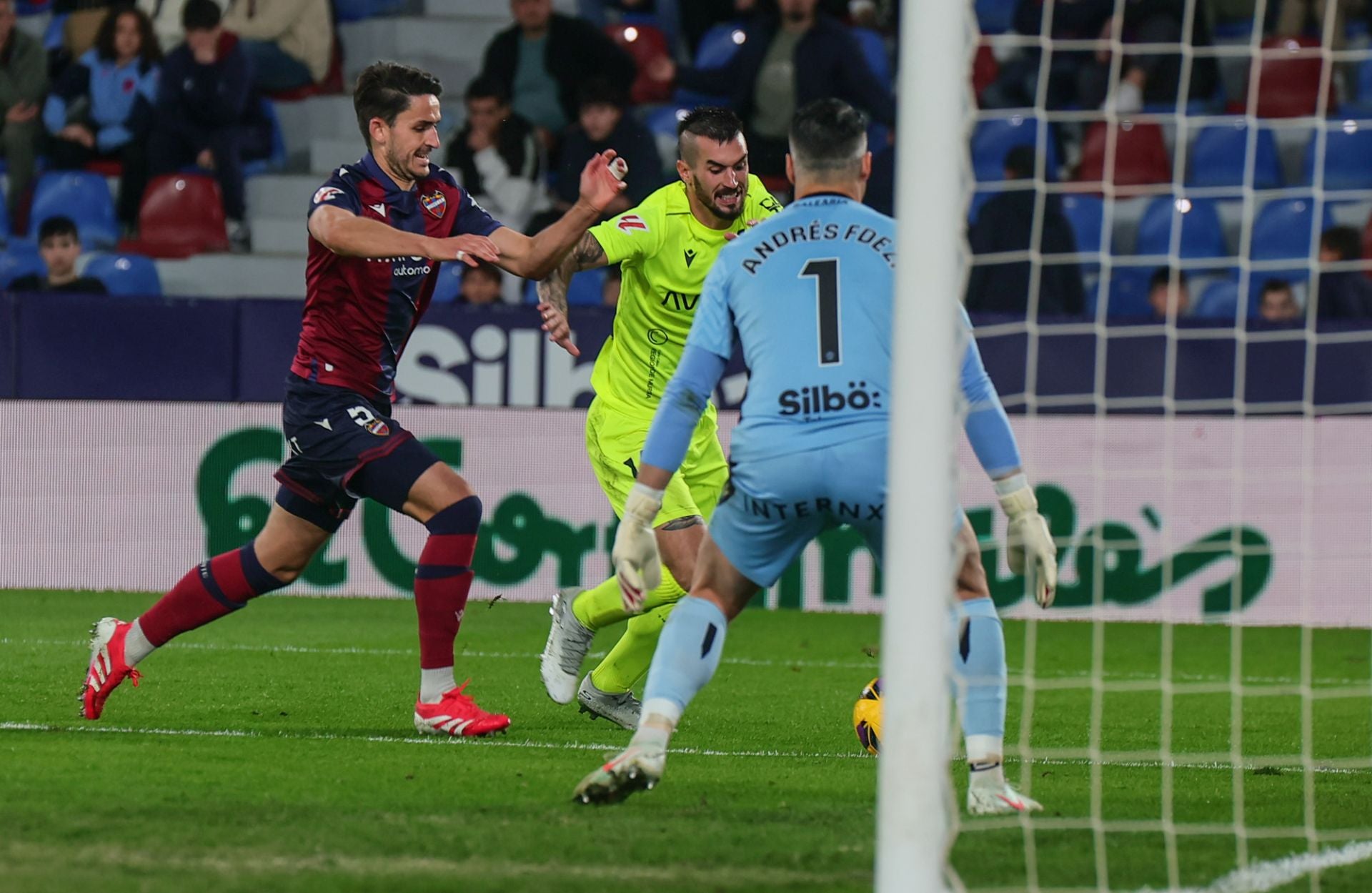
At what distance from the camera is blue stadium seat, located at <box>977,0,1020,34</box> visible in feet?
49.3

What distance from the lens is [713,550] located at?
485 centimetres

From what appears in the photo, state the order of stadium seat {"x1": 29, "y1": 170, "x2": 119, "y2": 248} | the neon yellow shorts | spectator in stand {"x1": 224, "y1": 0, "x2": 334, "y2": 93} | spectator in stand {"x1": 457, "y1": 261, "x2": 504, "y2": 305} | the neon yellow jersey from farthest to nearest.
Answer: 1. spectator in stand {"x1": 224, "y1": 0, "x2": 334, "y2": 93}
2. stadium seat {"x1": 29, "y1": 170, "x2": 119, "y2": 248}
3. spectator in stand {"x1": 457, "y1": 261, "x2": 504, "y2": 305}
4. the neon yellow shorts
5. the neon yellow jersey

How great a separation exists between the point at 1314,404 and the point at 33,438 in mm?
7355

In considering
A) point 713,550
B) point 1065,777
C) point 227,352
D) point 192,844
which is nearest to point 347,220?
point 713,550

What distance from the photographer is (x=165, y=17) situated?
48.2ft

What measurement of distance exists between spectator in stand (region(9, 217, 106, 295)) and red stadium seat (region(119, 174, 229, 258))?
993 millimetres

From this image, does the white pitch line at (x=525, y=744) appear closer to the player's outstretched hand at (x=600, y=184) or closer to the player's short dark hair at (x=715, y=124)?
the player's outstretched hand at (x=600, y=184)

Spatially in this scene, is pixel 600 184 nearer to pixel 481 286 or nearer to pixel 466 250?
pixel 466 250

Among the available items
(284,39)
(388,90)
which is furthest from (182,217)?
(388,90)

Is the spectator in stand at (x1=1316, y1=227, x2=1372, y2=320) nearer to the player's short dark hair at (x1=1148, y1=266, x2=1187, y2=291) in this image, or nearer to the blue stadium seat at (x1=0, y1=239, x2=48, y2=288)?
the player's short dark hair at (x1=1148, y1=266, x2=1187, y2=291)

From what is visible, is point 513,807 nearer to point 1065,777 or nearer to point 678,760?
point 678,760

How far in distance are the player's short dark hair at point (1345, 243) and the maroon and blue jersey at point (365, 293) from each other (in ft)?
24.7

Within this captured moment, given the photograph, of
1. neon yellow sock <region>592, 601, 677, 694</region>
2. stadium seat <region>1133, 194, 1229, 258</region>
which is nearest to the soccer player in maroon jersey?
neon yellow sock <region>592, 601, 677, 694</region>

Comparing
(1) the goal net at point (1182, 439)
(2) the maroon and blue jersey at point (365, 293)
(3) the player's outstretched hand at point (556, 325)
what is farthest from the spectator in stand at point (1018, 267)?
(2) the maroon and blue jersey at point (365, 293)
